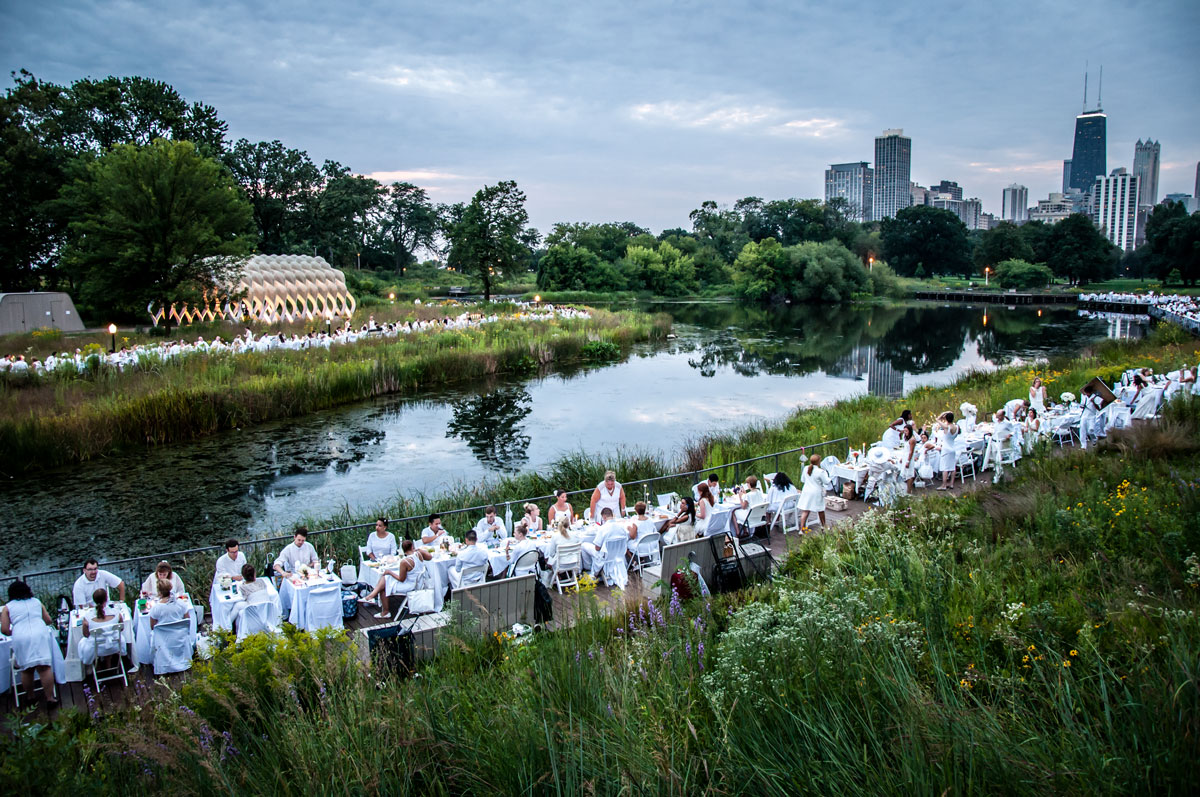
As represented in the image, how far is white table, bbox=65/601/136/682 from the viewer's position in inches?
331

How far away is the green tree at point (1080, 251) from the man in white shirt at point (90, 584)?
118006mm

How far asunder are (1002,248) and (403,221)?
301 feet

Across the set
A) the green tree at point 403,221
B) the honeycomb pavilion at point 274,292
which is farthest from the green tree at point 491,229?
the green tree at point 403,221

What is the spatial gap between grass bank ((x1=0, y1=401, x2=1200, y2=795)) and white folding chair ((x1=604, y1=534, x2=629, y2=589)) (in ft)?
13.4

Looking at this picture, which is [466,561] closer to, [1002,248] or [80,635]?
[80,635]

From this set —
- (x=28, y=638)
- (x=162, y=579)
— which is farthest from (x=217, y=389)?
(x=28, y=638)

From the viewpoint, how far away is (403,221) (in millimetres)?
117125

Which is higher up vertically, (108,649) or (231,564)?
(231,564)

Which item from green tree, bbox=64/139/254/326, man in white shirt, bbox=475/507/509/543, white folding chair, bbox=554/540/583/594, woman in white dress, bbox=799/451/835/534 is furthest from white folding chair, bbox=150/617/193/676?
green tree, bbox=64/139/254/326

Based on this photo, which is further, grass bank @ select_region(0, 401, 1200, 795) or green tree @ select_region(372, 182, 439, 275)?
green tree @ select_region(372, 182, 439, 275)

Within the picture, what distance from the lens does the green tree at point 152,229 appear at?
117 ft

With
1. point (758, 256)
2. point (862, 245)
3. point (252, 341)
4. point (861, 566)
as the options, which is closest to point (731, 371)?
point (252, 341)

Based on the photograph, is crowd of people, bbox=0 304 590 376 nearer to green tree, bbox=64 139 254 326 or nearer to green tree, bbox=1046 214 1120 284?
green tree, bbox=64 139 254 326

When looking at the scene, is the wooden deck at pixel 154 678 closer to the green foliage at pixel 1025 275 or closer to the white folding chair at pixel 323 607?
the white folding chair at pixel 323 607
